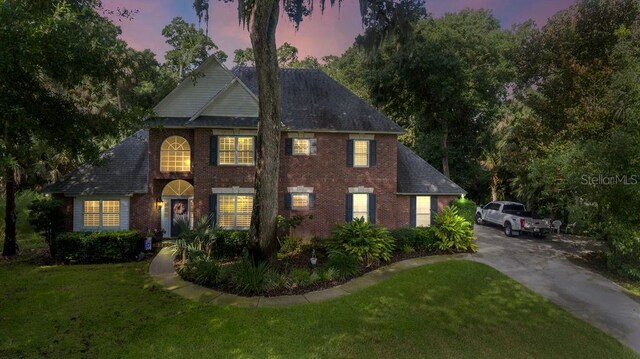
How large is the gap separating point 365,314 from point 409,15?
1204 centimetres

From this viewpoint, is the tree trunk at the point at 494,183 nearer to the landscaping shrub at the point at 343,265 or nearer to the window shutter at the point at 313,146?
the window shutter at the point at 313,146

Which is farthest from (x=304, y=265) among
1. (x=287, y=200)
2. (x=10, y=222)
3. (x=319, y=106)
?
(x=10, y=222)

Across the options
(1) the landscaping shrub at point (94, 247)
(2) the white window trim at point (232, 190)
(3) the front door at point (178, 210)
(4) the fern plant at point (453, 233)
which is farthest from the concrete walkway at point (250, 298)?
(3) the front door at point (178, 210)

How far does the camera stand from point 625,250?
490 inches

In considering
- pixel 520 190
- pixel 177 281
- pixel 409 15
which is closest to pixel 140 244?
pixel 177 281

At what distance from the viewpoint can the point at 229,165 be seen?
54.1ft

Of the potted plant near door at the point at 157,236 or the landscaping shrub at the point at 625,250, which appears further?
the potted plant near door at the point at 157,236

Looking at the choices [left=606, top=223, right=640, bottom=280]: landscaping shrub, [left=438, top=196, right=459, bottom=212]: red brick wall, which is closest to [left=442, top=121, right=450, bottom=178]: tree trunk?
[left=438, top=196, right=459, bottom=212]: red brick wall

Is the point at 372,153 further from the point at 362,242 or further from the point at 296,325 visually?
the point at 296,325

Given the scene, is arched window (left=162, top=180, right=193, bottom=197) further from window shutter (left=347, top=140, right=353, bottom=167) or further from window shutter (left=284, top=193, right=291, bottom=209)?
window shutter (left=347, top=140, right=353, bottom=167)

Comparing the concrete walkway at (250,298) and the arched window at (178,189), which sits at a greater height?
the arched window at (178,189)

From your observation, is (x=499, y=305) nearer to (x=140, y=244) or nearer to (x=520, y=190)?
(x=140, y=244)

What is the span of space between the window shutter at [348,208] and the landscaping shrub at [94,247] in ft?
32.2

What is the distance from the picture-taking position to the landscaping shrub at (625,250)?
12.1m
